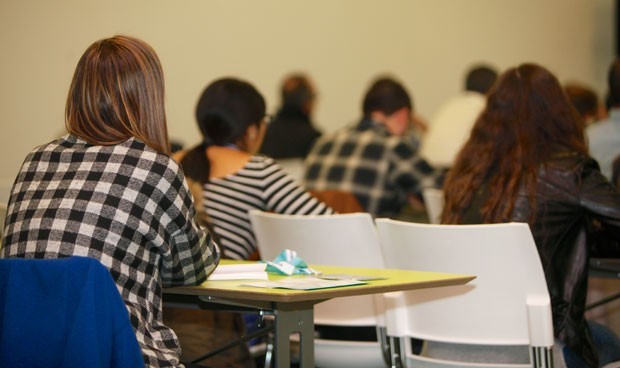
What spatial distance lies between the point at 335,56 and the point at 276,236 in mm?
4186

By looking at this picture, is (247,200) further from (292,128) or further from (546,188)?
(292,128)

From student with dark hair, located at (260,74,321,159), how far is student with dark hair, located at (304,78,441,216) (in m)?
1.03

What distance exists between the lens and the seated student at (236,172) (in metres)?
3.07

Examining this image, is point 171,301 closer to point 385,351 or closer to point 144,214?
point 144,214

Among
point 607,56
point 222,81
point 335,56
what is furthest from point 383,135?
point 607,56

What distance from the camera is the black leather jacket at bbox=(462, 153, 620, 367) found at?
2496mm

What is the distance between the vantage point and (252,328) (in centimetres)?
300

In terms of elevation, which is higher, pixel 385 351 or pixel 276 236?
pixel 276 236

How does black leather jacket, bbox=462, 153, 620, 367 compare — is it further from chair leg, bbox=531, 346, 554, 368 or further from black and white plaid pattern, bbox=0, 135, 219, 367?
black and white plaid pattern, bbox=0, 135, 219, 367

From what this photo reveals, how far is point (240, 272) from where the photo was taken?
7.19 ft

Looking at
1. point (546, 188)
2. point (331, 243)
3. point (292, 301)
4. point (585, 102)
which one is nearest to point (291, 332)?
point (292, 301)

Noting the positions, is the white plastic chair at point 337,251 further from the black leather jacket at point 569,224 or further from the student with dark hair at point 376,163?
the student with dark hair at point 376,163

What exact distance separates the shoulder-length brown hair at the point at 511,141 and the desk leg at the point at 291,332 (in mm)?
853

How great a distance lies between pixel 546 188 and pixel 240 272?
3.06 ft
